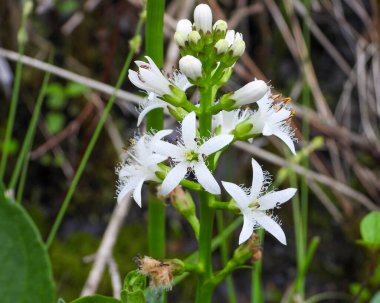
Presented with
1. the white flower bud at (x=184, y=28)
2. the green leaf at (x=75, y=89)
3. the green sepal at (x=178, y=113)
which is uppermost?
the green leaf at (x=75, y=89)

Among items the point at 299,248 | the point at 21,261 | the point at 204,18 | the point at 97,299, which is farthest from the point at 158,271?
the point at 299,248

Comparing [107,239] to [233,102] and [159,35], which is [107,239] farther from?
[233,102]

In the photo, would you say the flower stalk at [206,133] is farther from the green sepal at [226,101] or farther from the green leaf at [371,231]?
the green leaf at [371,231]

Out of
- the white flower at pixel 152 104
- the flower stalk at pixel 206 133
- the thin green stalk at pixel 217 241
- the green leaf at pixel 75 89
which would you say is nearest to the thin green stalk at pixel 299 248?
the thin green stalk at pixel 217 241

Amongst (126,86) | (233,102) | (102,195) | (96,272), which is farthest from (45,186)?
(233,102)

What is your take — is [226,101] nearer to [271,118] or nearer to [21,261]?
[271,118]
